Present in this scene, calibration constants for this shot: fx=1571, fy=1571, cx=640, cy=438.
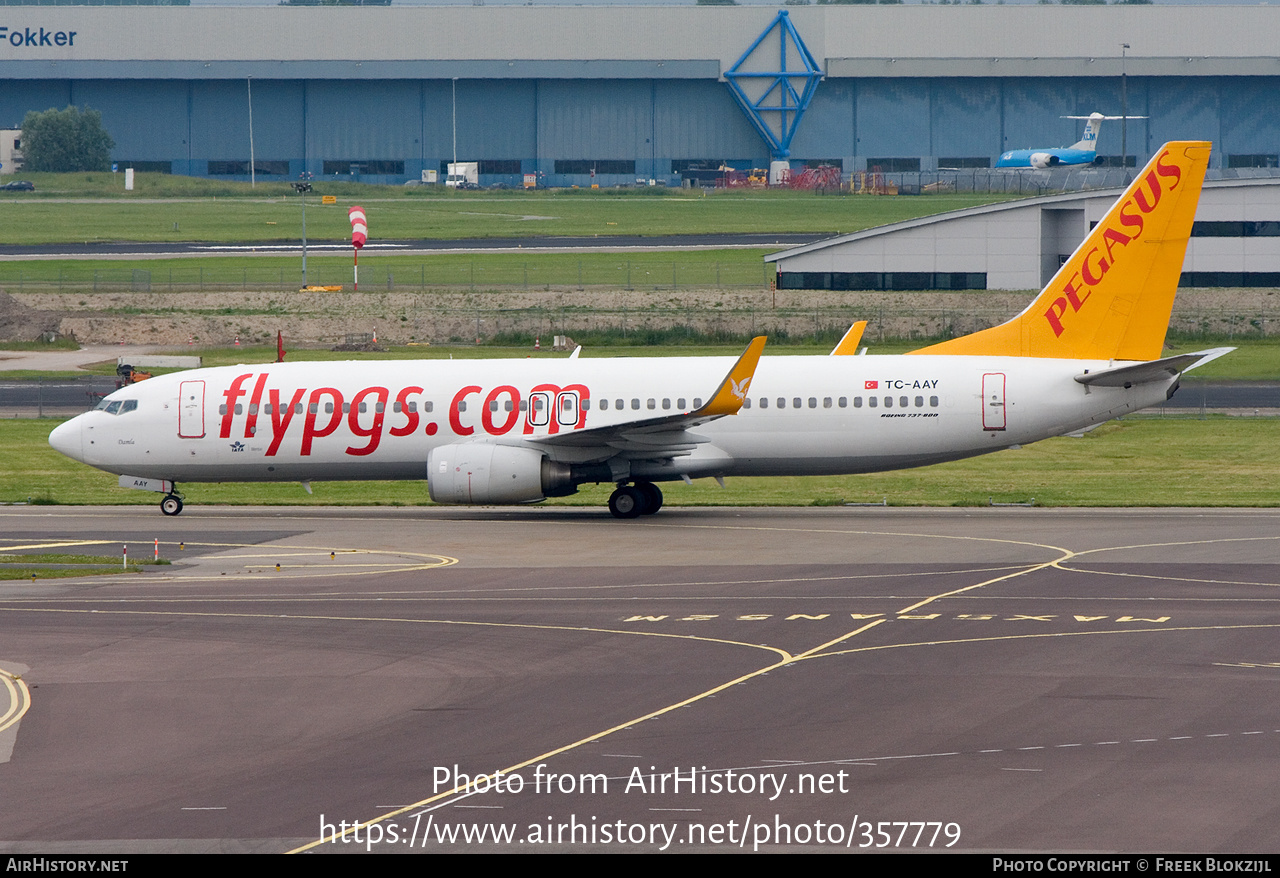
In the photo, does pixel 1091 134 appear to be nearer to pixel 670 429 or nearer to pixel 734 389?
pixel 670 429

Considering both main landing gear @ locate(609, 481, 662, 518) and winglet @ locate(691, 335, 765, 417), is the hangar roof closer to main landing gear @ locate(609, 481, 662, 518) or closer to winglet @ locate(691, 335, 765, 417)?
main landing gear @ locate(609, 481, 662, 518)

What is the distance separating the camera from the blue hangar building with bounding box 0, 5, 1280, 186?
5773 inches

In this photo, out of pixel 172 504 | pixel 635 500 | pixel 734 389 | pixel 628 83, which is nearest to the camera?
pixel 734 389

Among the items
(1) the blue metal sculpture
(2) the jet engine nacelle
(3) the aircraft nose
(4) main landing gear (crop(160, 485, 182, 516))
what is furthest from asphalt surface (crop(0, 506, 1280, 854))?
(1) the blue metal sculpture

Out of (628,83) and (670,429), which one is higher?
(628,83)

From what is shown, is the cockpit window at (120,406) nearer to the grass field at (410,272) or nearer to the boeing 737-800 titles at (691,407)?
the boeing 737-800 titles at (691,407)

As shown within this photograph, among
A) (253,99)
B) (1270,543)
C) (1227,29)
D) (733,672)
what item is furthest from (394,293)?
(1227,29)

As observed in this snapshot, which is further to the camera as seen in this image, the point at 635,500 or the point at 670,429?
the point at 635,500

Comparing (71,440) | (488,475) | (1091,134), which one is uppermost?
(1091,134)

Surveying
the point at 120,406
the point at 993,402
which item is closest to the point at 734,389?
the point at 993,402

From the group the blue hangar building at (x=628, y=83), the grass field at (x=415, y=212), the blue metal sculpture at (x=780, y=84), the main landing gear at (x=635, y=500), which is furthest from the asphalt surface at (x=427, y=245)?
the main landing gear at (x=635, y=500)

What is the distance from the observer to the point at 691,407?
37.6 m

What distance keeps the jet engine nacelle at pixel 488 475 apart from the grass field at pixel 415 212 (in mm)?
73133

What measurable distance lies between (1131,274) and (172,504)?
2427 centimetres
